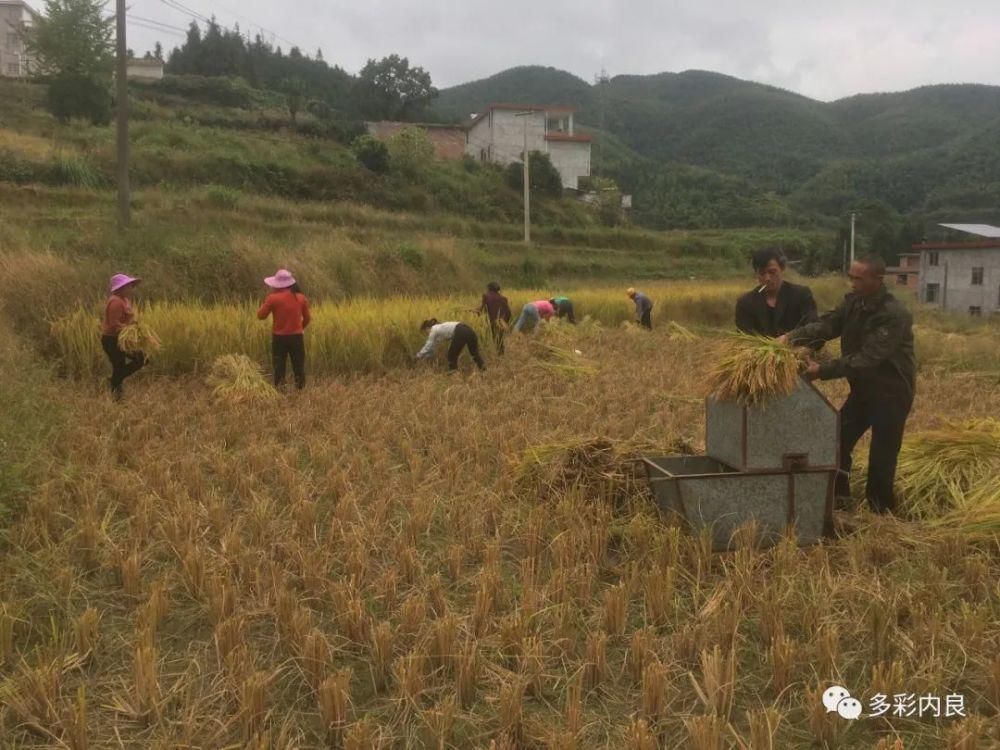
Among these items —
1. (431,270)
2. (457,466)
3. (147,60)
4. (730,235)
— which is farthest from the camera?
(147,60)

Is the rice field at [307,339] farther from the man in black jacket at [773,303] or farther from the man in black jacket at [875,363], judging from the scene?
the man in black jacket at [875,363]

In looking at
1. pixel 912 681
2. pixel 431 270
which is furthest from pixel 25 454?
pixel 431 270

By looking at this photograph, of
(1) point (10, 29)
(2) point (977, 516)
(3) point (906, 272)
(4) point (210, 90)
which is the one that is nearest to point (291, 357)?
(2) point (977, 516)

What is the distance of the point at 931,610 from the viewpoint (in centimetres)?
281

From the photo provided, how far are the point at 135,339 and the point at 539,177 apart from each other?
119ft

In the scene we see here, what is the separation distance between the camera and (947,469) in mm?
4148

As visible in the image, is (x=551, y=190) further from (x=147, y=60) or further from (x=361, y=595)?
(x=361, y=595)

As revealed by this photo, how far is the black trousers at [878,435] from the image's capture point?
153 inches

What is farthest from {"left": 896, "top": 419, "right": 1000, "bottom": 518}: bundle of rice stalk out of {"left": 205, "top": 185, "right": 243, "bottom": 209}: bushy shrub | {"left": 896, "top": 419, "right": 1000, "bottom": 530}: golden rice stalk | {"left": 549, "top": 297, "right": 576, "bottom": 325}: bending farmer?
{"left": 205, "top": 185, "right": 243, "bottom": 209}: bushy shrub

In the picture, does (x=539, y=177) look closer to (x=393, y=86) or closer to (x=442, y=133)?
(x=442, y=133)

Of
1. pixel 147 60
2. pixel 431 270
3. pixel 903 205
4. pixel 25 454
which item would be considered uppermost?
pixel 147 60

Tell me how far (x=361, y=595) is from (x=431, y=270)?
15251 millimetres

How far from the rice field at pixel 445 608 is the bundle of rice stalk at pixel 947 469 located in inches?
13.5

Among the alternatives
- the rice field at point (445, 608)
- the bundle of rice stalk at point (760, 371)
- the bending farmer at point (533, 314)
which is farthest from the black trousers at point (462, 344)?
the bundle of rice stalk at point (760, 371)
